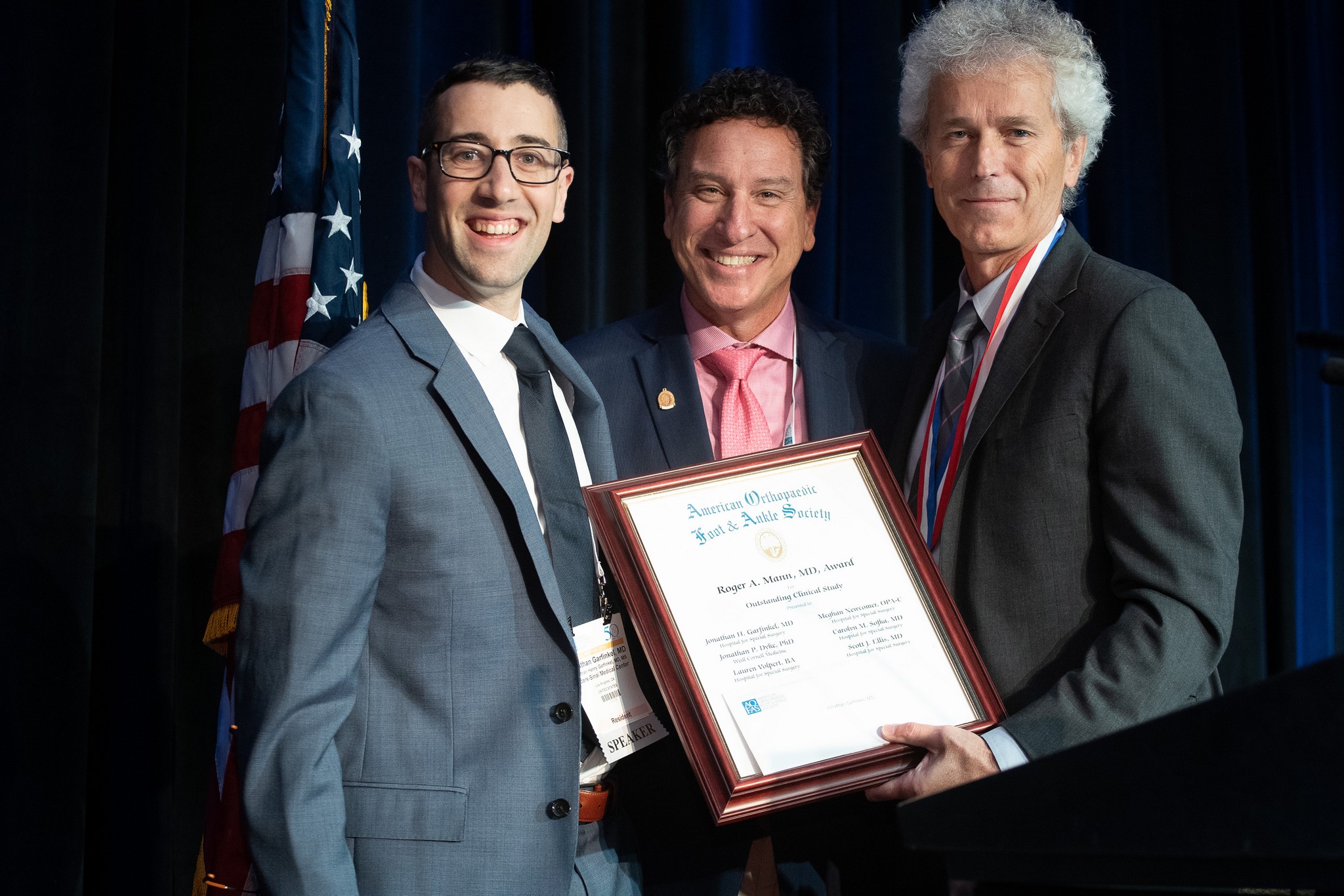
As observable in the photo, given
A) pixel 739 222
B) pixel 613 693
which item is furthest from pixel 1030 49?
pixel 613 693

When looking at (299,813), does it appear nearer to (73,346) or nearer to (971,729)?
(971,729)

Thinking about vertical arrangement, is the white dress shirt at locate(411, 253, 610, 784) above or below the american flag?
below

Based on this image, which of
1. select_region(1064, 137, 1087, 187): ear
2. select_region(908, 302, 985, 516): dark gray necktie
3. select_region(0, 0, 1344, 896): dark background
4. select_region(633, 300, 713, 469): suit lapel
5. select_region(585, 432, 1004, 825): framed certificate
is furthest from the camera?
select_region(0, 0, 1344, 896): dark background

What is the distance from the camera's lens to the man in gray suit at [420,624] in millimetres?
1566

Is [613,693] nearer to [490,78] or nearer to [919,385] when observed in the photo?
[919,385]

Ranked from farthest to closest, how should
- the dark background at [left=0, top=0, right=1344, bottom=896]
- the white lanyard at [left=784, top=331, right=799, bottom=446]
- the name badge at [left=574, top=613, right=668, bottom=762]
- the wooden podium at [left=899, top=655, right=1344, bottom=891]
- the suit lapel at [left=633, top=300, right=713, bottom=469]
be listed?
the dark background at [left=0, top=0, right=1344, bottom=896], the white lanyard at [left=784, top=331, right=799, bottom=446], the suit lapel at [left=633, top=300, right=713, bottom=469], the name badge at [left=574, top=613, right=668, bottom=762], the wooden podium at [left=899, top=655, right=1344, bottom=891]

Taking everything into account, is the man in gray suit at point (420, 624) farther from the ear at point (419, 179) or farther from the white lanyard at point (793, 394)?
the white lanyard at point (793, 394)

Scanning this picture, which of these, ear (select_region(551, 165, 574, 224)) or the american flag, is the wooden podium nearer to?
ear (select_region(551, 165, 574, 224))

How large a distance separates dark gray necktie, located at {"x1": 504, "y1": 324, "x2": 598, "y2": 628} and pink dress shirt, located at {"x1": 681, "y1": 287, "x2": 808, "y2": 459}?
1.78ft

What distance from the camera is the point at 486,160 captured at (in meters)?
1.99

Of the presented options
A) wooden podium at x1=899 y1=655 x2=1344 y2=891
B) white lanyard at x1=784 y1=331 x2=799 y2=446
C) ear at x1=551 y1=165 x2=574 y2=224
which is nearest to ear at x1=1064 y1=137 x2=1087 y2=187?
white lanyard at x1=784 y1=331 x2=799 y2=446

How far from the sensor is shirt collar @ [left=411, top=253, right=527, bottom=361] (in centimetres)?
192

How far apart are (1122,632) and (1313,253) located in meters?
3.41

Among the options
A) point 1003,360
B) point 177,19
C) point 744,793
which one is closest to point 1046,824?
point 744,793
